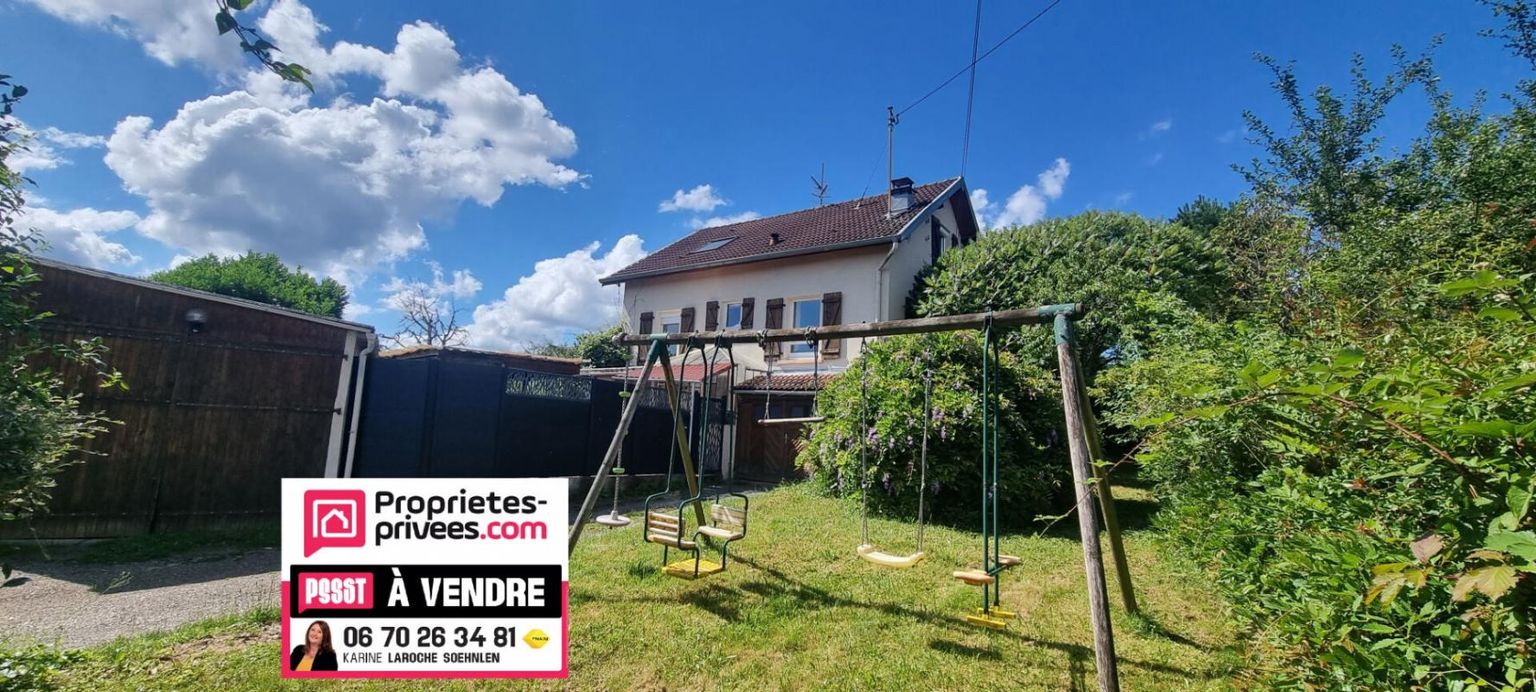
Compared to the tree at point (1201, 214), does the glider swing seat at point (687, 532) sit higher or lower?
lower

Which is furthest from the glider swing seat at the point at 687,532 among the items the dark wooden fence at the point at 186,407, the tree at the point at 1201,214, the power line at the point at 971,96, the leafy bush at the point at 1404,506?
the tree at the point at 1201,214

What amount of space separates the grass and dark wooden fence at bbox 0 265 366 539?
4652mm

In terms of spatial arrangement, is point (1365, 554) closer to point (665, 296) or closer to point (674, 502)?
point (674, 502)

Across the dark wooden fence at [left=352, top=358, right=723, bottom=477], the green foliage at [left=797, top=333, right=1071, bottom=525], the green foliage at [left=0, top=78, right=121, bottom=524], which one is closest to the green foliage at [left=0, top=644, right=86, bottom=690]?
the green foliage at [left=0, top=78, right=121, bottom=524]

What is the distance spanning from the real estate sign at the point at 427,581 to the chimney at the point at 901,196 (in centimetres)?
1475

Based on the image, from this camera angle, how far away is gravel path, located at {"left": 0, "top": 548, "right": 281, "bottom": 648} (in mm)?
4594

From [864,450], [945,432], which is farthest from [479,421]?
[945,432]

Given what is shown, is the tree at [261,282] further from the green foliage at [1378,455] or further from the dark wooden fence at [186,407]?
the green foliage at [1378,455]

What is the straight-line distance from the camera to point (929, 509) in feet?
29.4

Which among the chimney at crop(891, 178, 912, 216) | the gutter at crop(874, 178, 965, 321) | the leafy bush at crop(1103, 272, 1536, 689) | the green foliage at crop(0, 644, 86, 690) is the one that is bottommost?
the green foliage at crop(0, 644, 86, 690)

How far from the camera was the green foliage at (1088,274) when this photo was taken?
515 inches

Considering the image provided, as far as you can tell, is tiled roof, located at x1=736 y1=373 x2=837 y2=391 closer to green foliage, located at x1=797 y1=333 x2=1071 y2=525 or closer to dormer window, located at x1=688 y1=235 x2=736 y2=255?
green foliage, located at x1=797 y1=333 x2=1071 y2=525

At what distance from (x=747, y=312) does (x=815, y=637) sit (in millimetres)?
13161

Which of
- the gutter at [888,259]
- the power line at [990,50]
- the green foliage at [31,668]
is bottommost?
the green foliage at [31,668]
